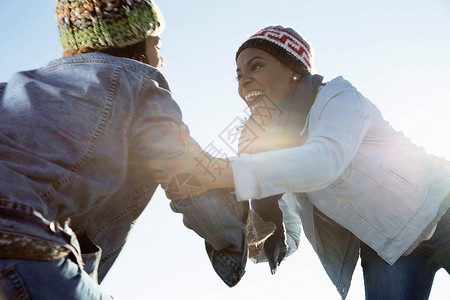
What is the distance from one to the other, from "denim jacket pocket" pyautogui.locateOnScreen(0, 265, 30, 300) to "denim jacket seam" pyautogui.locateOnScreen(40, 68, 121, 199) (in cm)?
27

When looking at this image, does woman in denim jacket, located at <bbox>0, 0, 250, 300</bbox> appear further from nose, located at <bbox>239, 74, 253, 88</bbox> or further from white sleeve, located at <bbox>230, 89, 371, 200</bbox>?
nose, located at <bbox>239, 74, 253, 88</bbox>

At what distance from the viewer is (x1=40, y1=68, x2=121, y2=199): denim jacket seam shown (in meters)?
1.52

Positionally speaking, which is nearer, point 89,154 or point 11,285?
point 11,285

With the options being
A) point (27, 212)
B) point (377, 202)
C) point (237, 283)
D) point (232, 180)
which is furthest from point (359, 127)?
point (27, 212)

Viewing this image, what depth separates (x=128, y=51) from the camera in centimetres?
217

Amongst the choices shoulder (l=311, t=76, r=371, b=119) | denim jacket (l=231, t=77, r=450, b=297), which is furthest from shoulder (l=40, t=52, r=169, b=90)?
shoulder (l=311, t=76, r=371, b=119)

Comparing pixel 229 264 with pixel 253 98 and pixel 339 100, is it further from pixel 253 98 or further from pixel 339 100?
pixel 253 98

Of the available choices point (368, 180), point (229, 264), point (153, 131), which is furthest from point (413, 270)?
point (153, 131)

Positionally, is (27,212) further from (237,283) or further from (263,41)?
(263,41)

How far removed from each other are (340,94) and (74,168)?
5.90ft

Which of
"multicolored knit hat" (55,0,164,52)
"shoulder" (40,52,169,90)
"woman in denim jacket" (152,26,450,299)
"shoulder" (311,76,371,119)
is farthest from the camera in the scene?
"shoulder" (311,76,371,119)

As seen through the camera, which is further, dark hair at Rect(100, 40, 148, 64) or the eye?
the eye

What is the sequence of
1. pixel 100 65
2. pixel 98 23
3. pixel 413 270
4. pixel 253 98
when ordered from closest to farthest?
pixel 100 65
pixel 98 23
pixel 413 270
pixel 253 98

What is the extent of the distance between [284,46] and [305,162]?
1530 mm
